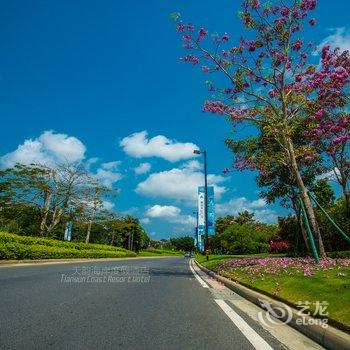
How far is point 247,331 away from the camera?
242 inches

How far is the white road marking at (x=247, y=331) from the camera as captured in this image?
17.3ft

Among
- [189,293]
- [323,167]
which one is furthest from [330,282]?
[323,167]

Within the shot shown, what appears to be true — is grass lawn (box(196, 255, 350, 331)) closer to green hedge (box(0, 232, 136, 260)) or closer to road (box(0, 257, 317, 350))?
road (box(0, 257, 317, 350))

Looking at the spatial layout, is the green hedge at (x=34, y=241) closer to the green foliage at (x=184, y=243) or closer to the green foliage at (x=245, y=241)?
the green foliage at (x=245, y=241)

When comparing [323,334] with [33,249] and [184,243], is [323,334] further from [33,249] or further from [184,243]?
[184,243]

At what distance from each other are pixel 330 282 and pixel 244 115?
10.0m

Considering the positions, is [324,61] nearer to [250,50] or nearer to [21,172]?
[250,50]

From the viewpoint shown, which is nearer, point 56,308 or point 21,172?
point 56,308

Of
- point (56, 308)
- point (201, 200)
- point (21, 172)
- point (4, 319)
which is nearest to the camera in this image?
point (4, 319)

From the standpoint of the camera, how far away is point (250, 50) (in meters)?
17.1

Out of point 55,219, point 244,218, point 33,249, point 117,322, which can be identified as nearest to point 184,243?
point 244,218

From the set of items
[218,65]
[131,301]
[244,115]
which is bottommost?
[131,301]

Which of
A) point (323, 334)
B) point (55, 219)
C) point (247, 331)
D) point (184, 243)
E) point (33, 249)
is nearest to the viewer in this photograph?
point (323, 334)

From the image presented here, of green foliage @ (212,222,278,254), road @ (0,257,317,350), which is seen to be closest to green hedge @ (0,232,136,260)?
road @ (0,257,317,350)
